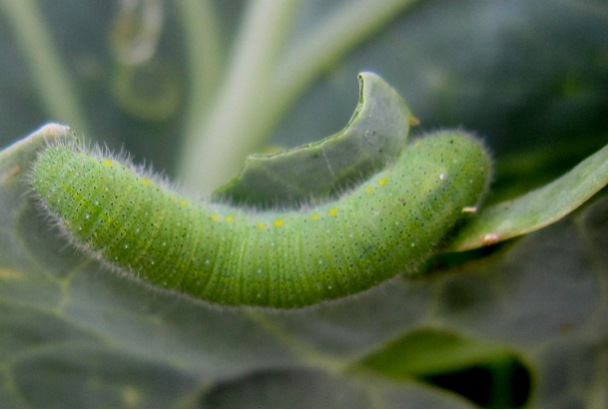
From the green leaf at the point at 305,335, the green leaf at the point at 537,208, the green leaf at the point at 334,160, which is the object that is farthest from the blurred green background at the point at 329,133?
the green leaf at the point at 334,160

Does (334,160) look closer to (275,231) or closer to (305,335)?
(275,231)

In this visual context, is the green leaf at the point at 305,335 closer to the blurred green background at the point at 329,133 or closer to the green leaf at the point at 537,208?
the blurred green background at the point at 329,133

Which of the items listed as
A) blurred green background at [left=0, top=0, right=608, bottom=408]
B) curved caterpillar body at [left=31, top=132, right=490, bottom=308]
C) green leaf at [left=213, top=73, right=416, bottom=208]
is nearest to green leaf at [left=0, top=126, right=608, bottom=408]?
blurred green background at [left=0, top=0, right=608, bottom=408]

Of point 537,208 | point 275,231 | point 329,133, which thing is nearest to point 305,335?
point 275,231

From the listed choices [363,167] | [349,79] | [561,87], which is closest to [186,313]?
[363,167]

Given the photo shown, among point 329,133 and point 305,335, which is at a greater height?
point 329,133

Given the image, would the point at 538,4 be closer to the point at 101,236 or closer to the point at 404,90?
the point at 404,90
